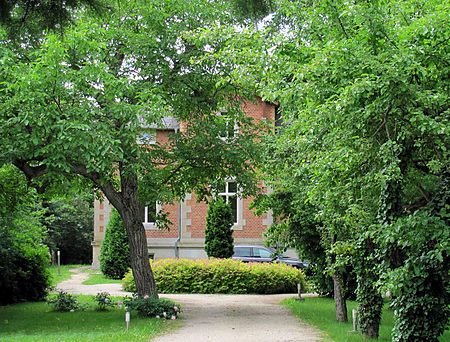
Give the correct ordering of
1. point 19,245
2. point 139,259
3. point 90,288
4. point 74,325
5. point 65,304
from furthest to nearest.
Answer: point 90,288, point 19,245, point 65,304, point 139,259, point 74,325

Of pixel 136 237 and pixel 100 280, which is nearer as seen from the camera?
pixel 136 237

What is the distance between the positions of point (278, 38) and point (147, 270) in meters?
8.06

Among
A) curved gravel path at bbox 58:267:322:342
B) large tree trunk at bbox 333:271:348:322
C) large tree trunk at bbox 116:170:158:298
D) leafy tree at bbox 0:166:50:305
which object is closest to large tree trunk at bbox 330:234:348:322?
large tree trunk at bbox 333:271:348:322

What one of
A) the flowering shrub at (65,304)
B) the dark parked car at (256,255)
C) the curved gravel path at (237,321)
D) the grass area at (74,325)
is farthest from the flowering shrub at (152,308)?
the dark parked car at (256,255)

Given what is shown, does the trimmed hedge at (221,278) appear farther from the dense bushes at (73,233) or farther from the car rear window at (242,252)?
the dense bushes at (73,233)

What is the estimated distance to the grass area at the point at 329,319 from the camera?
10615 mm

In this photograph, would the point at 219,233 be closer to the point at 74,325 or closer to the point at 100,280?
the point at 100,280

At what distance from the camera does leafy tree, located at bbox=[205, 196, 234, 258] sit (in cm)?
2258

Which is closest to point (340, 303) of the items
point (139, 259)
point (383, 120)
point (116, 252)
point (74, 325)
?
point (139, 259)

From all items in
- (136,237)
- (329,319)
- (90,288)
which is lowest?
(90,288)

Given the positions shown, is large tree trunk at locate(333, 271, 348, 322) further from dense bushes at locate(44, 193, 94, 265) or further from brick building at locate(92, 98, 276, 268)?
dense bushes at locate(44, 193, 94, 265)

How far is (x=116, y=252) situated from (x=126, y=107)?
15056 millimetres

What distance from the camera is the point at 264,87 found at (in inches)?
310

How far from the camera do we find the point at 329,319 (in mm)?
13133
